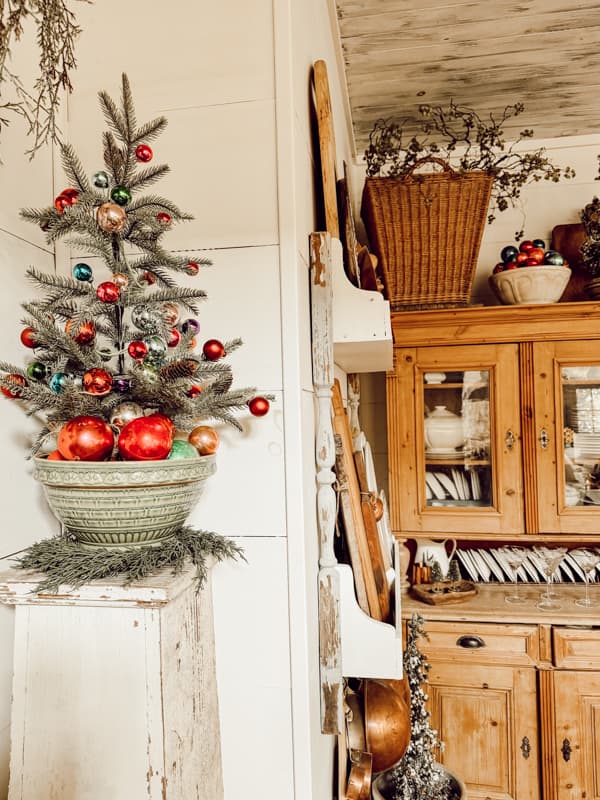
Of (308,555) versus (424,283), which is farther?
(424,283)

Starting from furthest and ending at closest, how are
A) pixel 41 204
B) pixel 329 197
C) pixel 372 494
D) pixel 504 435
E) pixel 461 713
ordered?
pixel 504 435, pixel 461 713, pixel 372 494, pixel 329 197, pixel 41 204

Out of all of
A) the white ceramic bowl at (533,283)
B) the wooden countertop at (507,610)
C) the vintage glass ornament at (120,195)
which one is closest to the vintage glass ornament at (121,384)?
the vintage glass ornament at (120,195)

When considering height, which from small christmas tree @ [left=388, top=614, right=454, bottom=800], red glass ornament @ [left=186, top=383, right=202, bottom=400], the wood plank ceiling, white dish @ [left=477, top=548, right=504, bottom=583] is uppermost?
the wood plank ceiling

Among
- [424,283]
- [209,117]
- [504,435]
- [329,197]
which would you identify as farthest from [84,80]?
[504,435]

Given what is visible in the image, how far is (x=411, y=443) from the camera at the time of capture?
7.03ft

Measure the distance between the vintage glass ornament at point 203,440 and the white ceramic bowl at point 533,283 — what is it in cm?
164

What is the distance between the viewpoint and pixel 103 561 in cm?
69

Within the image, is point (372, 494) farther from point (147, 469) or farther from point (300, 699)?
point (147, 469)

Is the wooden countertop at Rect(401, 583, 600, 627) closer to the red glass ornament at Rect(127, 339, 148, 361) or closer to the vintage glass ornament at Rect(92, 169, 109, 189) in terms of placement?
the red glass ornament at Rect(127, 339, 148, 361)

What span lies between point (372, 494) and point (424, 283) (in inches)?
38.0

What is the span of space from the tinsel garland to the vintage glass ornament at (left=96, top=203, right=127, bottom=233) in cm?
40

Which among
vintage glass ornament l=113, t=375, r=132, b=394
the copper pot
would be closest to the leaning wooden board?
the copper pot

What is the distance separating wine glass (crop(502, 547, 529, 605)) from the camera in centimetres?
206

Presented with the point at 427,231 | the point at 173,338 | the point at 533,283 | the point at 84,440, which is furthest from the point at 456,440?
the point at 84,440
